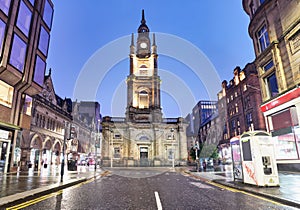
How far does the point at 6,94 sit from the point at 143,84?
41.1 meters

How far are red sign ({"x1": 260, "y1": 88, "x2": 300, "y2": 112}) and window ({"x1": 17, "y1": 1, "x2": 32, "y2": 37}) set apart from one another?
88.2 feet

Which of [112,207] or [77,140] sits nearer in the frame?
[112,207]

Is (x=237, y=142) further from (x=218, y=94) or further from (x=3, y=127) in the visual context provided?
(x=218, y=94)

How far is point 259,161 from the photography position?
424 inches

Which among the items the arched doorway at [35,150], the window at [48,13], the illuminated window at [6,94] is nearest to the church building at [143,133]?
the arched doorway at [35,150]

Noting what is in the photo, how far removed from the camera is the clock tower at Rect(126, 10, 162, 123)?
55.3 metres

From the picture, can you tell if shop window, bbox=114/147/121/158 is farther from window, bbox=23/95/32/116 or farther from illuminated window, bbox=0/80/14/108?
illuminated window, bbox=0/80/14/108

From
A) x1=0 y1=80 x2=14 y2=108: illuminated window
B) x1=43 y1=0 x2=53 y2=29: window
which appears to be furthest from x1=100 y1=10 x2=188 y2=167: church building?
x1=0 y1=80 x2=14 y2=108: illuminated window

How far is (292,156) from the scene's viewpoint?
17.1 meters

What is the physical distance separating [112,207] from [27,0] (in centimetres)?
2616

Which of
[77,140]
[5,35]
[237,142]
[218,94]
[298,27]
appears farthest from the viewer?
[218,94]

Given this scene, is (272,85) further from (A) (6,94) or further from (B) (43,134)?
(B) (43,134)

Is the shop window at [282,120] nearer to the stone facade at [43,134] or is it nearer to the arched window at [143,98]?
the stone facade at [43,134]

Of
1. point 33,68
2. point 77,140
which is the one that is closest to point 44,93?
point 33,68
